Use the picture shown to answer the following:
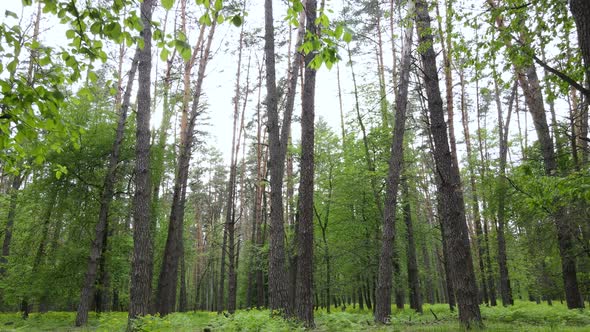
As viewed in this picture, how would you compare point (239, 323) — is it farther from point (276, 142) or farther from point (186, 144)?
point (186, 144)

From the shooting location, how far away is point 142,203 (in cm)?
898

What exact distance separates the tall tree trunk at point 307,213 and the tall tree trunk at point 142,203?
12.1 feet

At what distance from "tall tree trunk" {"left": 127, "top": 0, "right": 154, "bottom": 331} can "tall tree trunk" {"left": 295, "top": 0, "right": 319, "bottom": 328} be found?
145 inches

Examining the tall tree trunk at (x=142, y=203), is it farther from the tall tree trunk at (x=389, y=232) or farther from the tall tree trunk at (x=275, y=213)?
the tall tree trunk at (x=389, y=232)

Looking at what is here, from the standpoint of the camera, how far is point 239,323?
25.9 ft

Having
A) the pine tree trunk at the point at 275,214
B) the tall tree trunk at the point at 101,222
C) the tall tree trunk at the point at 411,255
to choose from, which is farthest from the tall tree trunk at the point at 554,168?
the tall tree trunk at the point at 101,222

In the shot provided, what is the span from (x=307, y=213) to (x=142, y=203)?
161 inches

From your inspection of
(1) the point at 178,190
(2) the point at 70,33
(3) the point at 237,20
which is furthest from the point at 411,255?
(2) the point at 70,33

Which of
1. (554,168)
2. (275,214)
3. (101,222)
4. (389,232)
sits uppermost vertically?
(554,168)

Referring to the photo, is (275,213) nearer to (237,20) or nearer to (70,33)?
(70,33)

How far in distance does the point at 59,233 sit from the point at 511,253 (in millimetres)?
26820

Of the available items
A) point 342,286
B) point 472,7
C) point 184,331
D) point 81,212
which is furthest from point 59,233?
point 472,7

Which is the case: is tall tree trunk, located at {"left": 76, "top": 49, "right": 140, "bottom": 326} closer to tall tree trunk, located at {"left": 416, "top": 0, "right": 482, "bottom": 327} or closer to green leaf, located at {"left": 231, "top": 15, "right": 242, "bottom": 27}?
tall tree trunk, located at {"left": 416, "top": 0, "right": 482, "bottom": 327}

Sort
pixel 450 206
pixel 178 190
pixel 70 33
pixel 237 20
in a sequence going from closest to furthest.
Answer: pixel 237 20 → pixel 70 33 → pixel 450 206 → pixel 178 190
